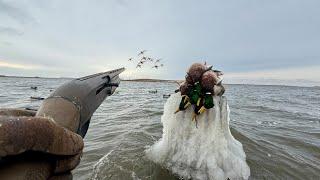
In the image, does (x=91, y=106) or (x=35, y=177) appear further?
(x=91, y=106)

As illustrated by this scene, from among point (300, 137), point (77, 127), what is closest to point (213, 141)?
point (77, 127)

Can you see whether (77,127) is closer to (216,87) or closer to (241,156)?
(216,87)

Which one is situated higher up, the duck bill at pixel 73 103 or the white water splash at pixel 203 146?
the duck bill at pixel 73 103

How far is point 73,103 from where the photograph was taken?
260 centimetres

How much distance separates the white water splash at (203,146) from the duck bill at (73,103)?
1.32 m

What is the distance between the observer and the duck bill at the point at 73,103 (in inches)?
94.7

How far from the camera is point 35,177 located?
1803 mm

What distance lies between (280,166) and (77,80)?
4.63 meters

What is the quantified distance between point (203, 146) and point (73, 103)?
2061 millimetres

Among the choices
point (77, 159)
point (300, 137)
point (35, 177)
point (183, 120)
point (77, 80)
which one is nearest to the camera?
point (35, 177)

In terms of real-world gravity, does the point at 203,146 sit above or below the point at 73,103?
below

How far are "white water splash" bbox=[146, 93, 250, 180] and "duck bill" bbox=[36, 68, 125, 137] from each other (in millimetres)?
1323

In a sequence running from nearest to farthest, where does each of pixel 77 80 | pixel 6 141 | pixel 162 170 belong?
pixel 6 141, pixel 77 80, pixel 162 170

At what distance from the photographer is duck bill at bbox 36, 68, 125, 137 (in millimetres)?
2406
